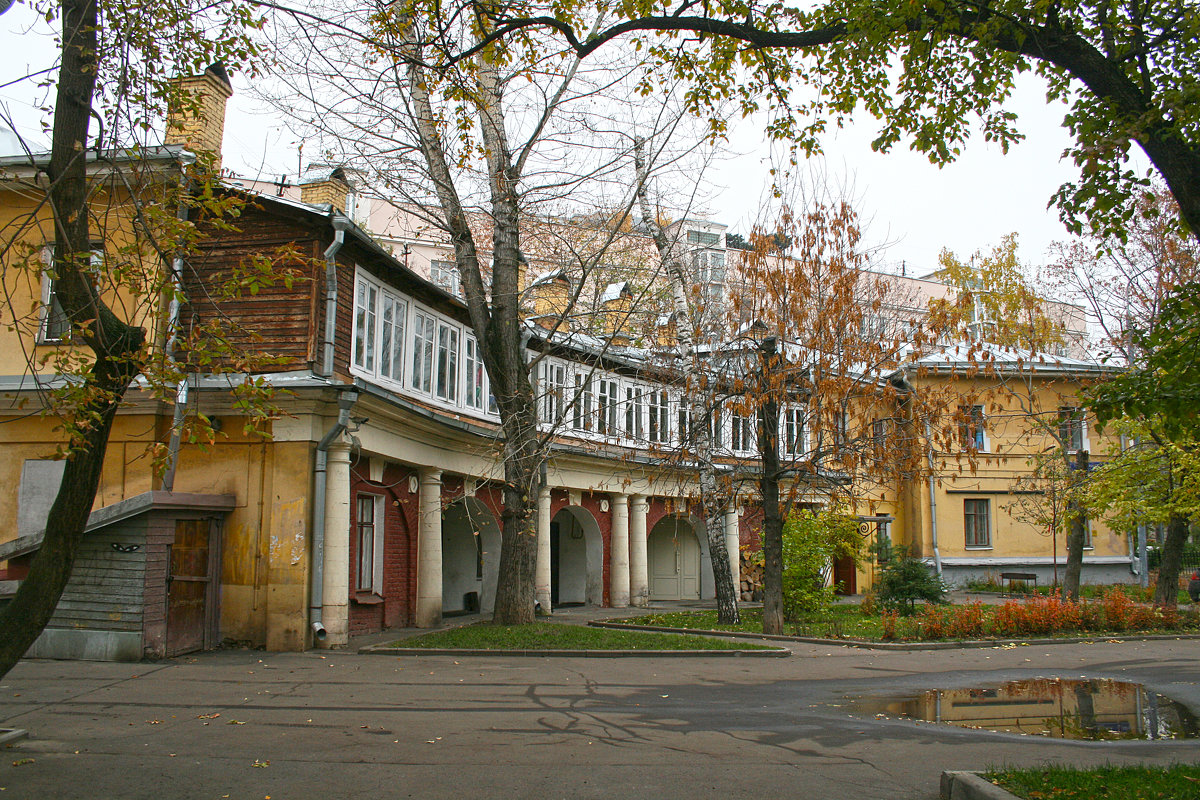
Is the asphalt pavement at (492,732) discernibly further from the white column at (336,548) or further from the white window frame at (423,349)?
the white window frame at (423,349)

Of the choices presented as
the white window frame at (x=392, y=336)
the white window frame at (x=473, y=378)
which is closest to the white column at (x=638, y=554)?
the white window frame at (x=473, y=378)

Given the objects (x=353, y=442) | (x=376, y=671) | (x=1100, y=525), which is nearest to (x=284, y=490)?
(x=353, y=442)

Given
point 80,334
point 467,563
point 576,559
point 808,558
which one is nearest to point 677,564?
point 576,559

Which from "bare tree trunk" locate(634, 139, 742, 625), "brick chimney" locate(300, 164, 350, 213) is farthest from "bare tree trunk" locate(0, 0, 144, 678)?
"brick chimney" locate(300, 164, 350, 213)

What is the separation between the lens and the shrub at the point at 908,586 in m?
22.2

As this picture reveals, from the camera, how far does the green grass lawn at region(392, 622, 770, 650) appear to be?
48.5 feet

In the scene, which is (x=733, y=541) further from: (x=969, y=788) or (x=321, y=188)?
(x=969, y=788)

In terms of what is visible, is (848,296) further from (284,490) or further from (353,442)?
(284,490)

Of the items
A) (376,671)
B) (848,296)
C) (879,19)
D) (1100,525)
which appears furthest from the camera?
(1100,525)

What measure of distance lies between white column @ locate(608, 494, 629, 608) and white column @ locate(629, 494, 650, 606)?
18.7 inches

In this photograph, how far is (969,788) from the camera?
622 cm

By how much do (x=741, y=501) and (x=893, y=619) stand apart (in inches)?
166

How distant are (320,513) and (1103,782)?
1198 centimetres

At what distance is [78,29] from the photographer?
6812mm
